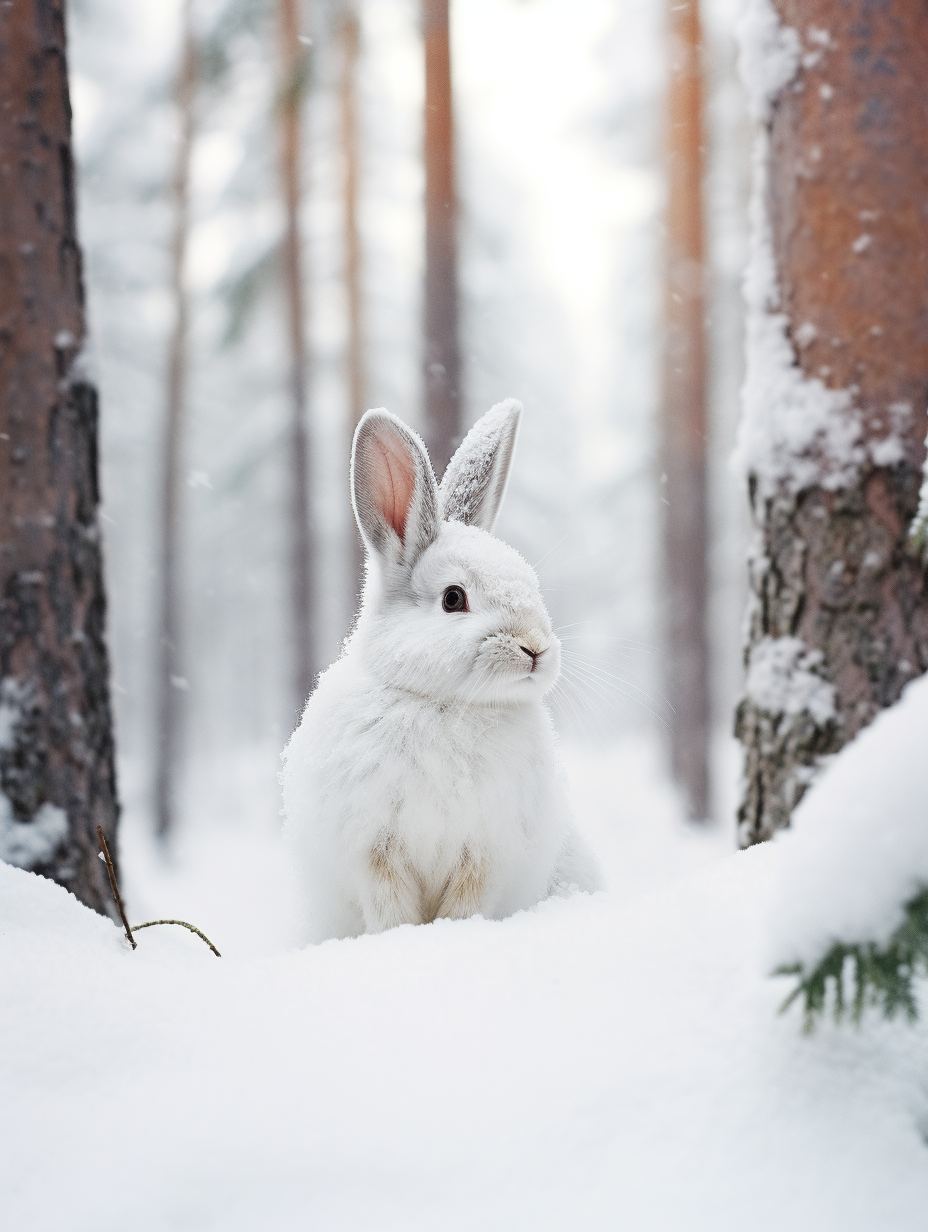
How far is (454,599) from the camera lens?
8.75 ft

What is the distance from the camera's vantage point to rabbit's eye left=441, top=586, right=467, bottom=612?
2.66 m

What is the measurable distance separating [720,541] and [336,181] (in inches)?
376

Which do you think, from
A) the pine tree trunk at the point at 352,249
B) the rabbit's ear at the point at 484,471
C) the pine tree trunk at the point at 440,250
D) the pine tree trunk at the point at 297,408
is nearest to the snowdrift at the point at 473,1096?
the rabbit's ear at the point at 484,471

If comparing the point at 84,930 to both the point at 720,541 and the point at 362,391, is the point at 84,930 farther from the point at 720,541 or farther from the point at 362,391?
the point at 720,541

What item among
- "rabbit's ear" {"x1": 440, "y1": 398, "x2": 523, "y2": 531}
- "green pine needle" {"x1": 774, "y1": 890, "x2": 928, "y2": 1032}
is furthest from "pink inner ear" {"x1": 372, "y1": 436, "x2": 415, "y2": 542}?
"green pine needle" {"x1": 774, "y1": 890, "x2": 928, "y2": 1032}

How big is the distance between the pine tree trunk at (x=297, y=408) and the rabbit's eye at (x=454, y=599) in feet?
31.2

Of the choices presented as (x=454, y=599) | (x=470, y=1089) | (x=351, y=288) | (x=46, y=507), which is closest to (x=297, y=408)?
(x=351, y=288)

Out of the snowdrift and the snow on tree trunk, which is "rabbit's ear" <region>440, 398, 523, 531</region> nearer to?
the snow on tree trunk

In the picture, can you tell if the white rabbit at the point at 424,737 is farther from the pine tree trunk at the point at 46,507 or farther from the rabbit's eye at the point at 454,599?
the pine tree trunk at the point at 46,507

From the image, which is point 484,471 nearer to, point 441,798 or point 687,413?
point 441,798

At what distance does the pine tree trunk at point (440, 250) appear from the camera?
8016 millimetres

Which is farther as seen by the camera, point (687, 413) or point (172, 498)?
point (172, 498)

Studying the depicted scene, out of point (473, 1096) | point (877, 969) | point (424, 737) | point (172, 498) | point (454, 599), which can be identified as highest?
point (454, 599)

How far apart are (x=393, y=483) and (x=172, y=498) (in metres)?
12.0
